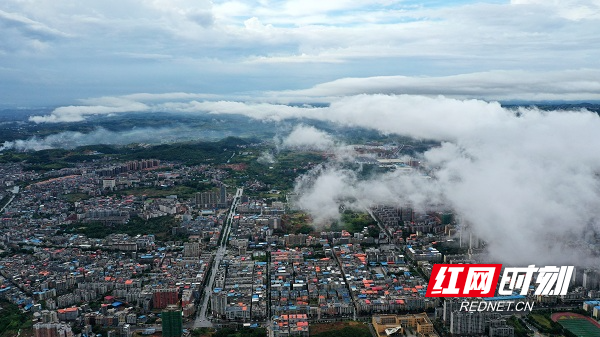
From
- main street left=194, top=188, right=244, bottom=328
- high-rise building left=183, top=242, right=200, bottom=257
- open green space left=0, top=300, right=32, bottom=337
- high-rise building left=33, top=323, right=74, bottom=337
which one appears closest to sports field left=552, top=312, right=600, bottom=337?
main street left=194, top=188, right=244, bottom=328

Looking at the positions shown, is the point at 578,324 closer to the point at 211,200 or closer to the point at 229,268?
the point at 229,268

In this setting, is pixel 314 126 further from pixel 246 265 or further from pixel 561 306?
pixel 561 306

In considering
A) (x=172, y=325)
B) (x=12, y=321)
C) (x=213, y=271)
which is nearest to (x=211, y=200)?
(x=213, y=271)

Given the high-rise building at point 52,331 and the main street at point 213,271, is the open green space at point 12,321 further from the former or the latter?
the main street at point 213,271

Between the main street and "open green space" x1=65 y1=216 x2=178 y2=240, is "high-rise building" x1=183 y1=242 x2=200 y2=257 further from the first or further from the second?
"open green space" x1=65 y1=216 x2=178 y2=240

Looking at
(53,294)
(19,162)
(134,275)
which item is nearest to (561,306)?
(134,275)

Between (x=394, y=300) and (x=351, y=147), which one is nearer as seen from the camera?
(x=394, y=300)

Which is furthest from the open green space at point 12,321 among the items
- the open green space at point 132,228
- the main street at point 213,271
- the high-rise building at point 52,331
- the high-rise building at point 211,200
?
the high-rise building at point 211,200
